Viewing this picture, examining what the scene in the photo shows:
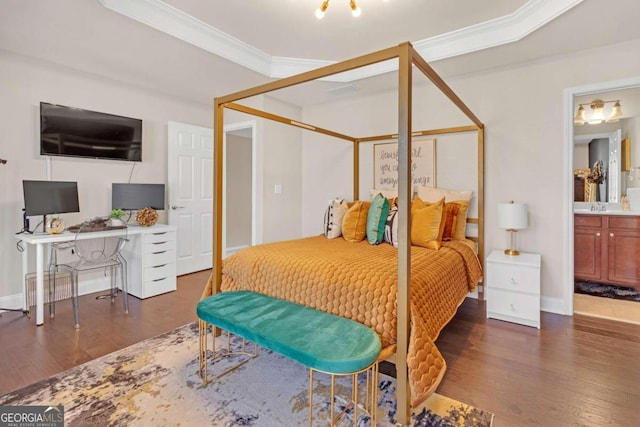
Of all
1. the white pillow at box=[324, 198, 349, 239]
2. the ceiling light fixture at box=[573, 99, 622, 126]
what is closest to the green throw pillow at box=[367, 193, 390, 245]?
the white pillow at box=[324, 198, 349, 239]

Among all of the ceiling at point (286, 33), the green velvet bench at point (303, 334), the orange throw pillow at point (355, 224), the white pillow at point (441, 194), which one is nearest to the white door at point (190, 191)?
the ceiling at point (286, 33)

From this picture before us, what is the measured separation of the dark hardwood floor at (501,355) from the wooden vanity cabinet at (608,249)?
1254 millimetres

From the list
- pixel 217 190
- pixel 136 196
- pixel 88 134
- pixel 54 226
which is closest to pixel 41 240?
pixel 54 226

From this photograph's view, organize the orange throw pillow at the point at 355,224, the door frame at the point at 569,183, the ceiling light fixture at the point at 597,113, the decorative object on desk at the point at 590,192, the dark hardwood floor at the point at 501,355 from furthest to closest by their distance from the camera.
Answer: the decorative object on desk at the point at 590,192, the ceiling light fixture at the point at 597,113, the orange throw pillow at the point at 355,224, the door frame at the point at 569,183, the dark hardwood floor at the point at 501,355

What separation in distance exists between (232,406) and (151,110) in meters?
3.62

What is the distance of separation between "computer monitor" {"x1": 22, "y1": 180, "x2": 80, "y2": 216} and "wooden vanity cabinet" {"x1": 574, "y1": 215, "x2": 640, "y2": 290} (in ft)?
18.1

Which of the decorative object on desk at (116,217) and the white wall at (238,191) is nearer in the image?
the decorative object on desk at (116,217)

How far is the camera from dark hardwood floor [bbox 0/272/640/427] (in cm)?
165

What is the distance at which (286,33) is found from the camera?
285 centimetres

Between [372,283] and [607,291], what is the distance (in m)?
3.43

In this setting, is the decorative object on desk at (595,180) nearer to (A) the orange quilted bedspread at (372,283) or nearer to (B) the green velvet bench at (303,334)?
(A) the orange quilted bedspread at (372,283)

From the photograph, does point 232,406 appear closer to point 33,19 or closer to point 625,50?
point 33,19

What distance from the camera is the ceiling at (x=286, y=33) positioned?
2346mm
